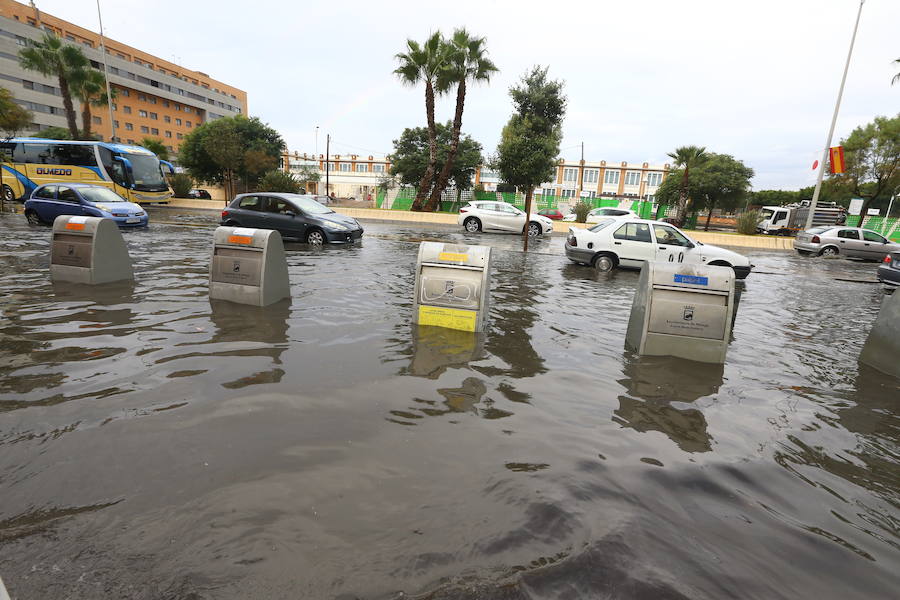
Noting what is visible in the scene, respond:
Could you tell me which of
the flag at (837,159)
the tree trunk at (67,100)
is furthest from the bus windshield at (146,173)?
the flag at (837,159)

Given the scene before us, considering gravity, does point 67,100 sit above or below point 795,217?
above

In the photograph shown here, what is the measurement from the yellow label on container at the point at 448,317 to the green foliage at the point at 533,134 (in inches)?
964

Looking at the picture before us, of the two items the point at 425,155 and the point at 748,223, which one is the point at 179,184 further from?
the point at 748,223

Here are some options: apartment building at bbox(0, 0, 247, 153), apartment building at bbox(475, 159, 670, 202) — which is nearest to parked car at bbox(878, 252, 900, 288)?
apartment building at bbox(0, 0, 247, 153)

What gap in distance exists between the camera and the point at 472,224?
20.4 metres

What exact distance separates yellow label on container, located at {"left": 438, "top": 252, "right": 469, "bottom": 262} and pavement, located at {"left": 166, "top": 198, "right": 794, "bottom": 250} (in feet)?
53.3

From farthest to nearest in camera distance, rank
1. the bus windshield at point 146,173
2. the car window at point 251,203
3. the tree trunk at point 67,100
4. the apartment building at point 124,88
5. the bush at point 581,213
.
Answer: the apartment building at point 124,88
the tree trunk at point 67,100
the bush at point 581,213
the bus windshield at point 146,173
the car window at point 251,203

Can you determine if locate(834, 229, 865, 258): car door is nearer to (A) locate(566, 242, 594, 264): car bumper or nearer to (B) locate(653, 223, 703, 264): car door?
(B) locate(653, 223, 703, 264): car door

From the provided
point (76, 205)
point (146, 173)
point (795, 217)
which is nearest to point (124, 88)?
point (146, 173)

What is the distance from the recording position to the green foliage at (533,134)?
91.5 feet

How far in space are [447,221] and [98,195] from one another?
1604 cm

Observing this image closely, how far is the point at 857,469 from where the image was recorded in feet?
9.55

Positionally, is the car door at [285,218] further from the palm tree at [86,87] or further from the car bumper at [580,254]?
the palm tree at [86,87]

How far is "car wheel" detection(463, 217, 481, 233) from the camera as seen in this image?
20.2 meters
